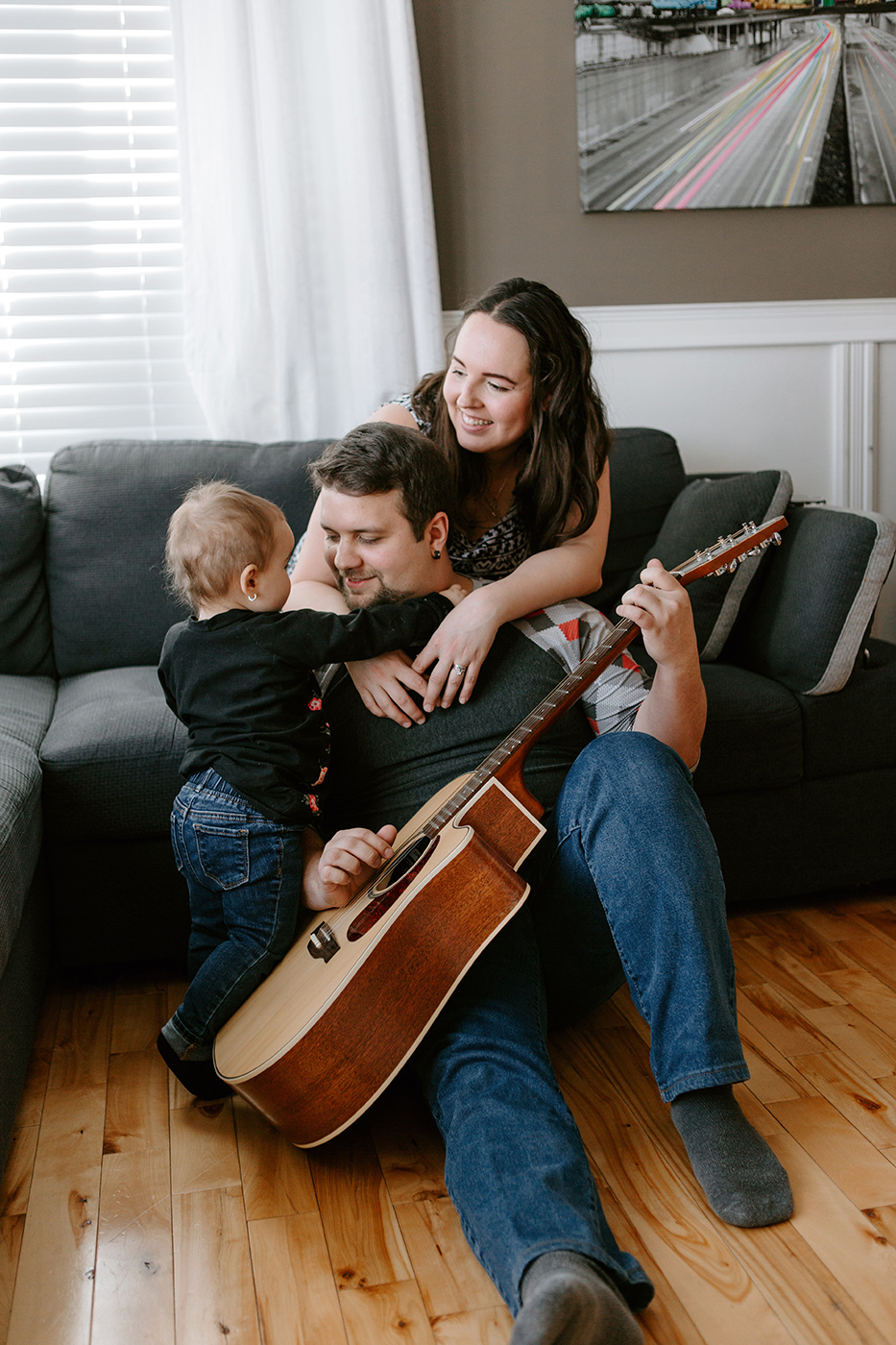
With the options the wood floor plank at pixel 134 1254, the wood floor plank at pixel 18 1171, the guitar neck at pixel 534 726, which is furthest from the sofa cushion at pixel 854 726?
the wood floor plank at pixel 18 1171

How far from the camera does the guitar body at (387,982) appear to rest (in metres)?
1.15

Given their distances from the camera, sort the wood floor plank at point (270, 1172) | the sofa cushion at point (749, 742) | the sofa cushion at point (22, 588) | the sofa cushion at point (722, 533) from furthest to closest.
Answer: the sofa cushion at point (22, 588) → the sofa cushion at point (722, 533) → the sofa cushion at point (749, 742) → the wood floor plank at point (270, 1172)

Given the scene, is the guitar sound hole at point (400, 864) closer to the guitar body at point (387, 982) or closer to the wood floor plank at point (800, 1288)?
the guitar body at point (387, 982)

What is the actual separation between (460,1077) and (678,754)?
491mm

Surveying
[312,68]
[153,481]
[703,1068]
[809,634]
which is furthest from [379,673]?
[312,68]

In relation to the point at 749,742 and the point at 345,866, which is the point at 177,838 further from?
the point at 749,742

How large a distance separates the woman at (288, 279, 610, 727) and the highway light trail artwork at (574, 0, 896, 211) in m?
1.23

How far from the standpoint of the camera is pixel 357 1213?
1218 millimetres

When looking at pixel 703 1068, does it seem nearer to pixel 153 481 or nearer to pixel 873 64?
pixel 153 481

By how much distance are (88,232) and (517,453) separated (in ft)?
4.76

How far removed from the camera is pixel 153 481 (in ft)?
7.40

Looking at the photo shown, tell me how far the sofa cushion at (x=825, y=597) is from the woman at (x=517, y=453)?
1.59 feet

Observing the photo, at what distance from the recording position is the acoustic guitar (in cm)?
116

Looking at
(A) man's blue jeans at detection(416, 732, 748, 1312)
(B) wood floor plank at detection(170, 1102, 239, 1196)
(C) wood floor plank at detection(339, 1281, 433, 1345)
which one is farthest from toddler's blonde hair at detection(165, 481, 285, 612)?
(C) wood floor plank at detection(339, 1281, 433, 1345)
